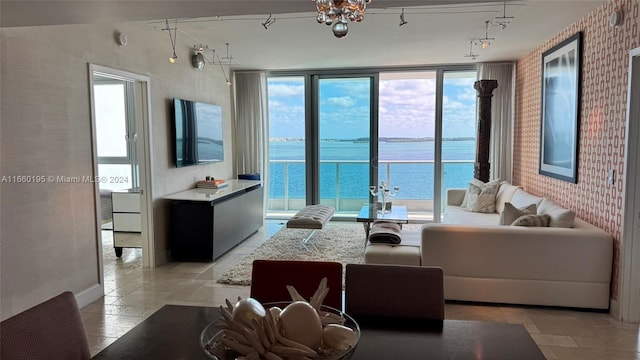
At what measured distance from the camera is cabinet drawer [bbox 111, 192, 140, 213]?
16.0ft

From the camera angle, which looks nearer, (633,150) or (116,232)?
(633,150)

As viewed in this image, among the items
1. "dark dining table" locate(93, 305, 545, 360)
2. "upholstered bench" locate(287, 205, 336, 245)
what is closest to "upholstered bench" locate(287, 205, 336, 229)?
"upholstered bench" locate(287, 205, 336, 245)

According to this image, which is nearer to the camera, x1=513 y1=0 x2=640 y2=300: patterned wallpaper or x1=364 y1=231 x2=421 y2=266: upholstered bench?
x1=513 y1=0 x2=640 y2=300: patterned wallpaper

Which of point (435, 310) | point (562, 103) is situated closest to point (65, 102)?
point (435, 310)

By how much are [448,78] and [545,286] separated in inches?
172

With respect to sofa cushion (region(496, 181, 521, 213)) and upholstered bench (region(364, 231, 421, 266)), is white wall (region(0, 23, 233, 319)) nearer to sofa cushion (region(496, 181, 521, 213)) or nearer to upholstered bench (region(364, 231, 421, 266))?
upholstered bench (region(364, 231, 421, 266))

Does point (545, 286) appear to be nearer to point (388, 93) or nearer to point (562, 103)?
point (562, 103)

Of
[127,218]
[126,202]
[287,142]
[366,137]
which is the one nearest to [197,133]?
[126,202]

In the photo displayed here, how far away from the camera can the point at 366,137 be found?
23.1ft

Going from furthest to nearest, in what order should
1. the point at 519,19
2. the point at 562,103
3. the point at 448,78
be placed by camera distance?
the point at 448,78 < the point at 562,103 < the point at 519,19

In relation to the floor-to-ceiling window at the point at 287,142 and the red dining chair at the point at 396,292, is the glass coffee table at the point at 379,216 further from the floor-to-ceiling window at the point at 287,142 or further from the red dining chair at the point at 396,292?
the red dining chair at the point at 396,292

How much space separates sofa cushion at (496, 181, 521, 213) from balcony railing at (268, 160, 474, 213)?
1.39m

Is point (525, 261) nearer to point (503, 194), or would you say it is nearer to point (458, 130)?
point (503, 194)

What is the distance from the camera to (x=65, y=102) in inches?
133
